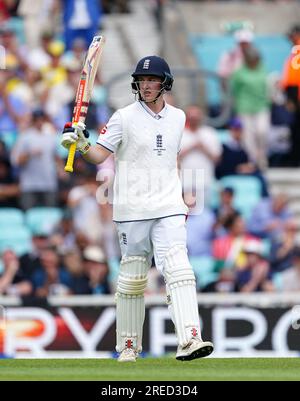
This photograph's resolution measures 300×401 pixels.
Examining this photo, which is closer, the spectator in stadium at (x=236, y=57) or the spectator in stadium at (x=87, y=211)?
the spectator in stadium at (x=87, y=211)

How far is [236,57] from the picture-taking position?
65.1ft

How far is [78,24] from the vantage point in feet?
63.2

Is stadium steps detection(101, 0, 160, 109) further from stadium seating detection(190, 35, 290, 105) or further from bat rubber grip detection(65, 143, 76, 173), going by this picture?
bat rubber grip detection(65, 143, 76, 173)

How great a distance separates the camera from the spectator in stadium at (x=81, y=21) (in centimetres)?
1923

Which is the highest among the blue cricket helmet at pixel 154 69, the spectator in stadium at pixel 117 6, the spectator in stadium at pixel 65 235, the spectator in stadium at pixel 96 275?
the spectator in stadium at pixel 117 6

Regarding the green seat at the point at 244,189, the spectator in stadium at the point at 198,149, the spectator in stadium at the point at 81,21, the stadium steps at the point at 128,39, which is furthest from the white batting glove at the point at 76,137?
the stadium steps at the point at 128,39

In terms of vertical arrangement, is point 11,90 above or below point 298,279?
above

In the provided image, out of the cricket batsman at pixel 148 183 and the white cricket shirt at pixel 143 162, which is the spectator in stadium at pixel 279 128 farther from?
the white cricket shirt at pixel 143 162

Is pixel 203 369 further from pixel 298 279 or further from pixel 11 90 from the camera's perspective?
pixel 11 90

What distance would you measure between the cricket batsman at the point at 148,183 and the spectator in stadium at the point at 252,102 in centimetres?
807

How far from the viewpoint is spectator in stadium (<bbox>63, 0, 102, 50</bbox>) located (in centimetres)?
1923
